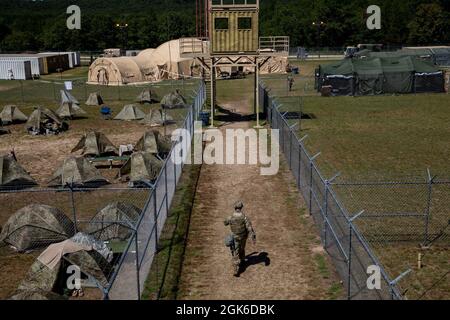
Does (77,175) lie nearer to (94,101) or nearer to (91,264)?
(91,264)

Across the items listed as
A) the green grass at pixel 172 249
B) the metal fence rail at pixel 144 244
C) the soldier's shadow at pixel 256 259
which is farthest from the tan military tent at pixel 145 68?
the soldier's shadow at pixel 256 259

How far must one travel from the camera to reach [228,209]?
66.5 feet

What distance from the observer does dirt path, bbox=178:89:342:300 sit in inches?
560

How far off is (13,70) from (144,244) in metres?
56.4

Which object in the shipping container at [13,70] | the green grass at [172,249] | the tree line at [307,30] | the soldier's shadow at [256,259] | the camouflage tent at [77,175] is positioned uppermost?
the tree line at [307,30]

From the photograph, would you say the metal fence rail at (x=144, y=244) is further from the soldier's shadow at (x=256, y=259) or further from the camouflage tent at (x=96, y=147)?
the camouflage tent at (x=96, y=147)

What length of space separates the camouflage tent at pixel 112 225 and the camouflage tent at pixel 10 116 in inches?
876

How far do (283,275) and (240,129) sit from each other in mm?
19383

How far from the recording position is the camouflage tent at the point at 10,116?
36.8 meters

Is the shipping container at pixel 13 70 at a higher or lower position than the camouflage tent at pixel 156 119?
higher

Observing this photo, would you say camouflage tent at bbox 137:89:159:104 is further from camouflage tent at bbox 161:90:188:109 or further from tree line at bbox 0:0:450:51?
tree line at bbox 0:0:450:51

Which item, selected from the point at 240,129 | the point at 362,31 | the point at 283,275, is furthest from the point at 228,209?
the point at 362,31

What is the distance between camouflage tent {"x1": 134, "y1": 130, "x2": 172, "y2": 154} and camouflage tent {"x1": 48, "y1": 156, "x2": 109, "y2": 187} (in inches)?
152

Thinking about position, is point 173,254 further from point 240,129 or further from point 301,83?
point 301,83
